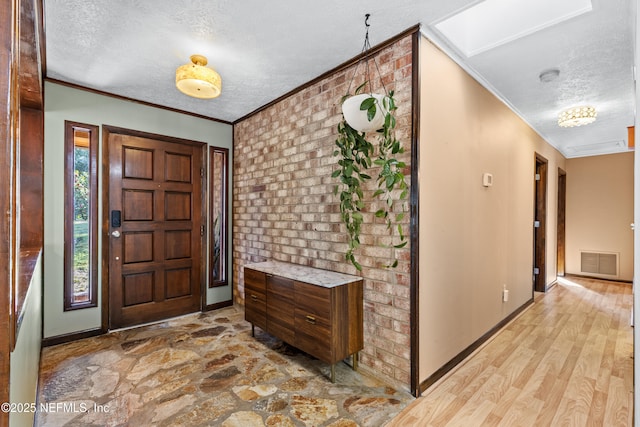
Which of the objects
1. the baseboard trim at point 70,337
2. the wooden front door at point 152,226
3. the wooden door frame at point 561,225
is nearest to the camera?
the baseboard trim at point 70,337

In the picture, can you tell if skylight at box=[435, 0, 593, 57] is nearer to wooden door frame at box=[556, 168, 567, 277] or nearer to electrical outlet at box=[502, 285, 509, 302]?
electrical outlet at box=[502, 285, 509, 302]

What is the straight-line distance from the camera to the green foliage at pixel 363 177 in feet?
6.40

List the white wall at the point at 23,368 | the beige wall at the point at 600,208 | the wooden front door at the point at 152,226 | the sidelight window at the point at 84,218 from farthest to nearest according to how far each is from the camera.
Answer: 1. the beige wall at the point at 600,208
2. the wooden front door at the point at 152,226
3. the sidelight window at the point at 84,218
4. the white wall at the point at 23,368

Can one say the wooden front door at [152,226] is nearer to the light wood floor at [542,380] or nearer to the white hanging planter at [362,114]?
the white hanging planter at [362,114]

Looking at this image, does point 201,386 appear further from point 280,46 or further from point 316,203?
point 280,46

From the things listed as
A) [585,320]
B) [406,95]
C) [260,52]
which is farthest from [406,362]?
[585,320]

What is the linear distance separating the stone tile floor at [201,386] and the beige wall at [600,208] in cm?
559

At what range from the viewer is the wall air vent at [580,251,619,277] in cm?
515

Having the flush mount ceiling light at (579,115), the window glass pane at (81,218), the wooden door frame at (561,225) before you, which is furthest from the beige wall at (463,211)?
the window glass pane at (81,218)

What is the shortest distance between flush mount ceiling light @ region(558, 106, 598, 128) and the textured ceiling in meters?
0.12

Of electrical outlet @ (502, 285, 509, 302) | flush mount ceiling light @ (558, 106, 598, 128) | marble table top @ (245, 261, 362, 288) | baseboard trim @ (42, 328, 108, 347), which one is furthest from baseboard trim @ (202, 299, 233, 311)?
flush mount ceiling light @ (558, 106, 598, 128)

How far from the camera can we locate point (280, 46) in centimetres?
218

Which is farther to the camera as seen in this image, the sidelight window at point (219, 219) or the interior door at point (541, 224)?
the interior door at point (541, 224)

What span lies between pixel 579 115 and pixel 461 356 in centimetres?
284
